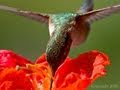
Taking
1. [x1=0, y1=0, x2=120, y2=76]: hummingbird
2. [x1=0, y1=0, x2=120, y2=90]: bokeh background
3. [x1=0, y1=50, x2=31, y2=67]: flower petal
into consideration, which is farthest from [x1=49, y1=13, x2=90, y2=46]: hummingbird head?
[x1=0, y1=0, x2=120, y2=90]: bokeh background

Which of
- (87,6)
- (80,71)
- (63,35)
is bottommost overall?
(80,71)

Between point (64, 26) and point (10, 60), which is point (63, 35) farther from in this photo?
point (10, 60)

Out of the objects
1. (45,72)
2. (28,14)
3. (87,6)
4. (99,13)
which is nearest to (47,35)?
(87,6)

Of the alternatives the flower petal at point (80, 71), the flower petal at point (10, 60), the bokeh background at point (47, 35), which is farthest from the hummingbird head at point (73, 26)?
the bokeh background at point (47, 35)

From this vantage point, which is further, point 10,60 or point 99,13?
point 10,60

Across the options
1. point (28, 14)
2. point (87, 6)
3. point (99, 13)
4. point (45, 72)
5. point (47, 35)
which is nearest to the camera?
point (99, 13)

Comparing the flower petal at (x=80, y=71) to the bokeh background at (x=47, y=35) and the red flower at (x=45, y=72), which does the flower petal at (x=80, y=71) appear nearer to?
the red flower at (x=45, y=72)

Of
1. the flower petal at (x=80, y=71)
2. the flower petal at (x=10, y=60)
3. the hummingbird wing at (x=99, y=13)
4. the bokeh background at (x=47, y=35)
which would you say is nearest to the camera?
the hummingbird wing at (x=99, y=13)

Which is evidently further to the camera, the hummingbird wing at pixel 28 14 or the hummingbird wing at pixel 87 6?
the hummingbird wing at pixel 87 6
